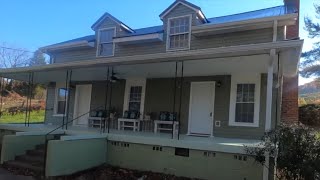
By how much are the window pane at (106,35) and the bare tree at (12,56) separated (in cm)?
3646

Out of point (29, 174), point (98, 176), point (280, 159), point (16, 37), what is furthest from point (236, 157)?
point (16, 37)

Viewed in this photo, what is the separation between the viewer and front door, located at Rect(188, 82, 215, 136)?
12055mm

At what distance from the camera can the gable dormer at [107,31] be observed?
51.2ft

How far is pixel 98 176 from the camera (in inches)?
352

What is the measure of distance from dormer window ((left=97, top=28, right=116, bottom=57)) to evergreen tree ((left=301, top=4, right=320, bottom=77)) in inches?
638


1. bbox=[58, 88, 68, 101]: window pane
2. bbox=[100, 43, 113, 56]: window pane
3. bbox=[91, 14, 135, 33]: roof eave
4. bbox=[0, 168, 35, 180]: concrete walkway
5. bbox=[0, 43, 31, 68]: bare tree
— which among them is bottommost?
bbox=[0, 168, 35, 180]: concrete walkway

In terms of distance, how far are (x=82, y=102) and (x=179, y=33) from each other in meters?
5.65

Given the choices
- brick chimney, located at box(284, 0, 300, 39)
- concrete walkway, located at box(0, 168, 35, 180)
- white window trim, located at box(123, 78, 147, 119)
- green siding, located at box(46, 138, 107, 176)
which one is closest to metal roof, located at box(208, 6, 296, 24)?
brick chimney, located at box(284, 0, 300, 39)

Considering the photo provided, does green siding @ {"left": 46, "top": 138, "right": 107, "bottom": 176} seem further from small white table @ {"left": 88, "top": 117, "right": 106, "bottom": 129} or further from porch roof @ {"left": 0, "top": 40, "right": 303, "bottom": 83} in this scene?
small white table @ {"left": 88, "top": 117, "right": 106, "bottom": 129}

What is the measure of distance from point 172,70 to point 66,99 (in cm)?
667

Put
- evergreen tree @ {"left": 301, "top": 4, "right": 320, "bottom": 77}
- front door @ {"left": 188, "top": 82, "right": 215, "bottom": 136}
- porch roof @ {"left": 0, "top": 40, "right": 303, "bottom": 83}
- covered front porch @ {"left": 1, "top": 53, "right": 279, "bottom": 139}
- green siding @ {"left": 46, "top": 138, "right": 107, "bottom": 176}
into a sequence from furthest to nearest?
evergreen tree @ {"left": 301, "top": 4, "right": 320, "bottom": 77}
front door @ {"left": 188, "top": 82, "right": 215, "bottom": 136}
covered front porch @ {"left": 1, "top": 53, "right": 279, "bottom": 139}
green siding @ {"left": 46, "top": 138, "right": 107, "bottom": 176}
porch roof @ {"left": 0, "top": 40, "right": 303, "bottom": 83}

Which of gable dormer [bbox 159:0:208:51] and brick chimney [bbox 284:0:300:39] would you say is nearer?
gable dormer [bbox 159:0:208:51]

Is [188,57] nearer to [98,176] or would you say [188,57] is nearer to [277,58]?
[277,58]

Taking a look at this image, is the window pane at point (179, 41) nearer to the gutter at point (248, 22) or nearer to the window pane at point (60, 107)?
the gutter at point (248, 22)
